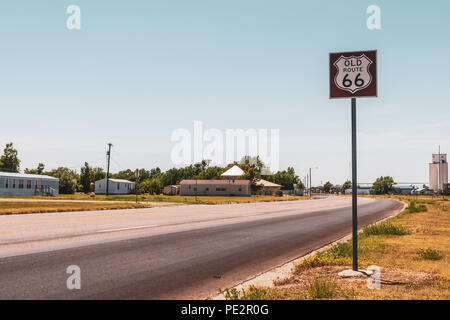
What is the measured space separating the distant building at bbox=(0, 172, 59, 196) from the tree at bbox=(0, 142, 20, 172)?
23.9 meters

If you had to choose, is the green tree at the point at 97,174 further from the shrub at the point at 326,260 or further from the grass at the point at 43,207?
the shrub at the point at 326,260

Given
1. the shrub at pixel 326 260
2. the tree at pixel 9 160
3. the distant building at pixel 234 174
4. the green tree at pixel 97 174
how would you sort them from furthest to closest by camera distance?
1. the distant building at pixel 234 174
2. the green tree at pixel 97 174
3. the tree at pixel 9 160
4. the shrub at pixel 326 260

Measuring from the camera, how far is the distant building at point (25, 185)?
194ft

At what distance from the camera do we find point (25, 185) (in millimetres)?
63688

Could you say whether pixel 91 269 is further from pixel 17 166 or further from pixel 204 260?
pixel 17 166

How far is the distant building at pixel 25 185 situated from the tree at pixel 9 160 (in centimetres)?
2393

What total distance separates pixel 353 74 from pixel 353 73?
0.02 meters

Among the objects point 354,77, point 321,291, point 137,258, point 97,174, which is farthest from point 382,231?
point 97,174

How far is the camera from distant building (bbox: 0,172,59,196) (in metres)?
59.0

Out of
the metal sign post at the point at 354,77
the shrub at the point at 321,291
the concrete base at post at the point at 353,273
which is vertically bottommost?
the concrete base at post at the point at 353,273

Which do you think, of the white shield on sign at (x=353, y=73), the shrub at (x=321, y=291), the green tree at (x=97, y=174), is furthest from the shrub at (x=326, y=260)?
the green tree at (x=97, y=174)

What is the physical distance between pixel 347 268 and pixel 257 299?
319cm

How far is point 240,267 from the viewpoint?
839cm

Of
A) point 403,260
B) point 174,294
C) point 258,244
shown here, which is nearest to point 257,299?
point 174,294
